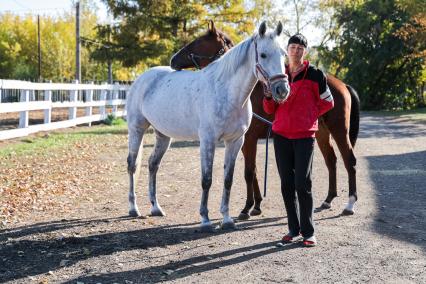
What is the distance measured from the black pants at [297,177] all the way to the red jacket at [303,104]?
10 cm

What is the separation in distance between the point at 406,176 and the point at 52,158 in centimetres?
691

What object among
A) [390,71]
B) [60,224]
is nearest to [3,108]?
[60,224]

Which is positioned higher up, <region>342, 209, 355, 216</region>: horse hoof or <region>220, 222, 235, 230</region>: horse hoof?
<region>342, 209, 355, 216</region>: horse hoof

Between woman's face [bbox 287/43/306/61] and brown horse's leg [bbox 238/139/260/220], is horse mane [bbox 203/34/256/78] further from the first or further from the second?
brown horse's leg [bbox 238/139/260/220]

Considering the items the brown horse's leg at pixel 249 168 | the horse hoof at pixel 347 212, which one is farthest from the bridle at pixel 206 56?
the horse hoof at pixel 347 212

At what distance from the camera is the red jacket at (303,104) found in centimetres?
487

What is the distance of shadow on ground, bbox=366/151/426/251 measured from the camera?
5.57 meters

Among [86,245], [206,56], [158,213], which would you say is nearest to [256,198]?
[158,213]

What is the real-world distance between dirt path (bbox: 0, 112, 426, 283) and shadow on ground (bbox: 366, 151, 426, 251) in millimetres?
14

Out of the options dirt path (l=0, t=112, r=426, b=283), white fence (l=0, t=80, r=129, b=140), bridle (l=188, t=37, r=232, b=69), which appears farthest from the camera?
white fence (l=0, t=80, r=129, b=140)

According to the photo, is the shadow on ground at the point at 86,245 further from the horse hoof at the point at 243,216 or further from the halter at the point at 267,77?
the halter at the point at 267,77

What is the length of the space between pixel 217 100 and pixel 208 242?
57.8 inches

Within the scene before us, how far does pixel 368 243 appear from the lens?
16.6 ft

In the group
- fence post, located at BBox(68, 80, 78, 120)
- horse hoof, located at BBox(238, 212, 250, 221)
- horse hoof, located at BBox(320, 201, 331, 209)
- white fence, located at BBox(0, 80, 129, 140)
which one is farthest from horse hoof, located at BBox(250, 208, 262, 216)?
fence post, located at BBox(68, 80, 78, 120)
